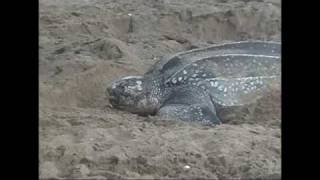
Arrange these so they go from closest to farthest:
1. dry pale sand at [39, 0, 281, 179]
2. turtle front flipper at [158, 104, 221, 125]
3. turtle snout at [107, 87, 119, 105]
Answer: dry pale sand at [39, 0, 281, 179], turtle front flipper at [158, 104, 221, 125], turtle snout at [107, 87, 119, 105]

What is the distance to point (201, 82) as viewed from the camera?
173 inches

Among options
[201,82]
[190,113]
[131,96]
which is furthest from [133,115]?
[201,82]


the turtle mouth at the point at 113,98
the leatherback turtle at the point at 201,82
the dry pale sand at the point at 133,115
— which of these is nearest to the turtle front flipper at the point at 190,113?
the leatherback turtle at the point at 201,82

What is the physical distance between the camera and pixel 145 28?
596cm

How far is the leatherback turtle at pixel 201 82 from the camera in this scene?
429 cm

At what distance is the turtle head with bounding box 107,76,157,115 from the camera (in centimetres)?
426

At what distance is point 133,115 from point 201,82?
0.57 m

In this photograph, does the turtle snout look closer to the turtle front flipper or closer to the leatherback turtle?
the leatherback turtle

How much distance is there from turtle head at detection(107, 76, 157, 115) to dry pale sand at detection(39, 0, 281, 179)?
0.09 m

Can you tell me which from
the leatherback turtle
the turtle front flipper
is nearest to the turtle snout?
the leatherback turtle

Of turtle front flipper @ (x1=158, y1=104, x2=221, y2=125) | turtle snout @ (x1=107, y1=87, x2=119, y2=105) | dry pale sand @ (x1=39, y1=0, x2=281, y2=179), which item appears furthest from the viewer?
turtle snout @ (x1=107, y1=87, x2=119, y2=105)

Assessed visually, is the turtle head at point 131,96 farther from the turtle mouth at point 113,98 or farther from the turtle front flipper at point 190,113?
the turtle front flipper at point 190,113

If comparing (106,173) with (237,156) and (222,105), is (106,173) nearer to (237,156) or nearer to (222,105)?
(237,156)
